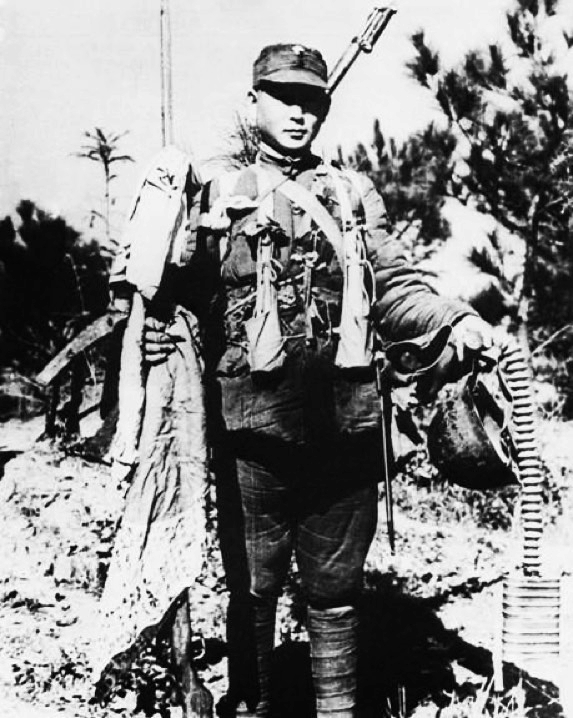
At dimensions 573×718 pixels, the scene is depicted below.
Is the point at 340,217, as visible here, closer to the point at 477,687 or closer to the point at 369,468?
the point at 369,468

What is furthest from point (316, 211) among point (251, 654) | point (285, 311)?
point (251, 654)

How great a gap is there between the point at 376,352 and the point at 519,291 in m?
4.56

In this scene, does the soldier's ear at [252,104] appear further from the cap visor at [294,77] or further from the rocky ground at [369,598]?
the rocky ground at [369,598]

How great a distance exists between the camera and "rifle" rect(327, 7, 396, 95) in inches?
104

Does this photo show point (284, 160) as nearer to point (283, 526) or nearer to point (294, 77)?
point (294, 77)

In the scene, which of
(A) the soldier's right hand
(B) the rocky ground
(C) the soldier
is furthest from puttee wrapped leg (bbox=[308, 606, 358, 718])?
(A) the soldier's right hand

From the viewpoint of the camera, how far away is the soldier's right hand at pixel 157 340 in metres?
2.46

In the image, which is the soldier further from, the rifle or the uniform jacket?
the rifle

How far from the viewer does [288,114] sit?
2.50 meters

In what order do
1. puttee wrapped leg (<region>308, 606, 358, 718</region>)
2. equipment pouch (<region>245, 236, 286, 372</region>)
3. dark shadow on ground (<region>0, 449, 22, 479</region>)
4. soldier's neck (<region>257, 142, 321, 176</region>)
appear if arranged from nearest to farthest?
equipment pouch (<region>245, 236, 286, 372</region>)
soldier's neck (<region>257, 142, 321, 176</region>)
puttee wrapped leg (<region>308, 606, 358, 718</region>)
dark shadow on ground (<region>0, 449, 22, 479</region>)

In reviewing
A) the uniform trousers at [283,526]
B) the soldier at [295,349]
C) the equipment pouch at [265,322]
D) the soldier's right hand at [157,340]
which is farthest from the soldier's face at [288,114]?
the uniform trousers at [283,526]

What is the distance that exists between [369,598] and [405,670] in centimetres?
75

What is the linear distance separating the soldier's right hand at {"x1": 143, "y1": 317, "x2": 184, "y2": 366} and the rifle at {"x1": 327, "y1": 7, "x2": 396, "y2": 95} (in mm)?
759

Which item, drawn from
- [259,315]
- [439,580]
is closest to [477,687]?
[439,580]
